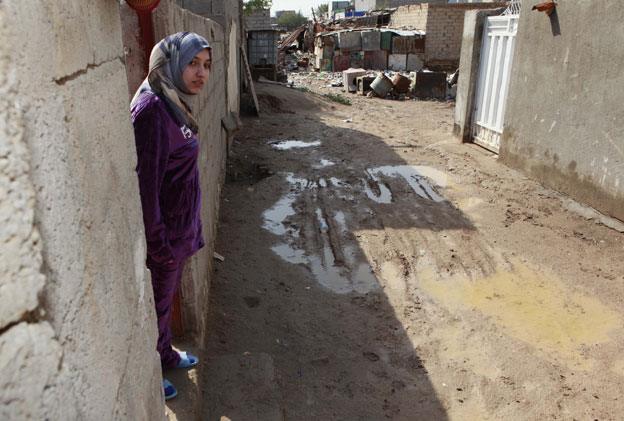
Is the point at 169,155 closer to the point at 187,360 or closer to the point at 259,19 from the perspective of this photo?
the point at 187,360

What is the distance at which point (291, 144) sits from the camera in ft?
30.0

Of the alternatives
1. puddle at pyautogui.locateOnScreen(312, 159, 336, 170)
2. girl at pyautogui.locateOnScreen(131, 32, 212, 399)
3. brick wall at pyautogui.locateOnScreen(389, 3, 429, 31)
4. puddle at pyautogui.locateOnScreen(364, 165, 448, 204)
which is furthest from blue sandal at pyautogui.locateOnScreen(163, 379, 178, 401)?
brick wall at pyautogui.locateOnScreen(389, 3, 429, 31)

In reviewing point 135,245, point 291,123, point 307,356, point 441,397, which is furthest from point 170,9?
point 291,123

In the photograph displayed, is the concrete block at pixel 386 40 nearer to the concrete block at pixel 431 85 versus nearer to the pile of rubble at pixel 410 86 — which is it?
the pile of rubble at pixel 410 86

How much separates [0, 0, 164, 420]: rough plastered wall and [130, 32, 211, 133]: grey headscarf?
2.16ft

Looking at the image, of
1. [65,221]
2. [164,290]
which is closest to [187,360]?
[164,290]

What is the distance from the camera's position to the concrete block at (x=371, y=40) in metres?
20.8

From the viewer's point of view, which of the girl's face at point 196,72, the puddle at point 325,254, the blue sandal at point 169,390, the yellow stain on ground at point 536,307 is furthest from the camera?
the puddle at point 325,254

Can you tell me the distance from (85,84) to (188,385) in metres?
1.86

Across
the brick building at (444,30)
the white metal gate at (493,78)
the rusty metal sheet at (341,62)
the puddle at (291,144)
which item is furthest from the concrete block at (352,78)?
the white metal gate at (493,78)

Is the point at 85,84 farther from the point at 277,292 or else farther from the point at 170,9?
the point at 277,292

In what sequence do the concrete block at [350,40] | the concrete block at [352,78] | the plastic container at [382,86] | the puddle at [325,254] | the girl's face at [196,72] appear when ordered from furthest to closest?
the concrete block at [350,40] → the concrete block at [352,78] → the plastic container at [382,86] → the puddle at [325,254] → the girl's face at [196,72]

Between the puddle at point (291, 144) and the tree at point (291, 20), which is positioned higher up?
the tree at point (291, 20)

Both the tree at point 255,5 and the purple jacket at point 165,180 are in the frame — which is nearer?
the purple jacket at point 165,180
